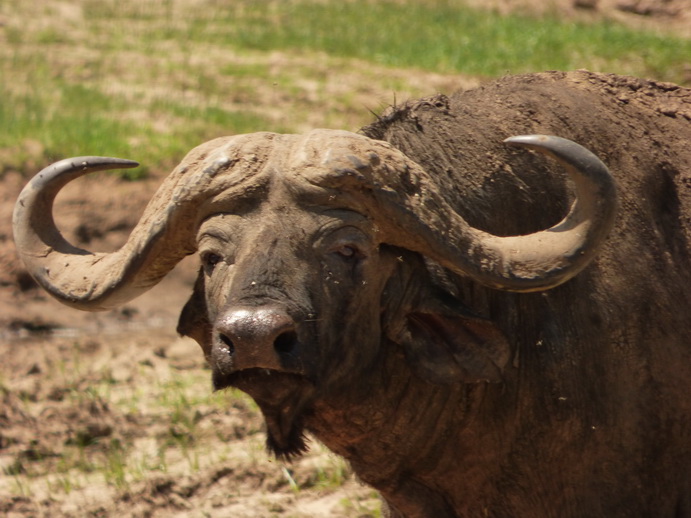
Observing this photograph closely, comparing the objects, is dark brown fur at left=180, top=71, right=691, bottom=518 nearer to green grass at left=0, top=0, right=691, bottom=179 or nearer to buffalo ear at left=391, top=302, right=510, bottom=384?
buffalo ear at left=391, top=302, right=510, bottom=384

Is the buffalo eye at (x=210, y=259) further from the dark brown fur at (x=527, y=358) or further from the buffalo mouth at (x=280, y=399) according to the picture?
the buffalo mouth at (x=280, y=399)

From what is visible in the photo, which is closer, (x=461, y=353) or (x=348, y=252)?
(x=348, y=252)

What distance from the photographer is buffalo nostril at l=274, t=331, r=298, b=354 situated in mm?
3537

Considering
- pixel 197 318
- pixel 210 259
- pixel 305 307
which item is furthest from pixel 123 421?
pixel 305 307

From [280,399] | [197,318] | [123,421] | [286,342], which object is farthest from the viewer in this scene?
[123,421]

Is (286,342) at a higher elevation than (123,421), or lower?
higher

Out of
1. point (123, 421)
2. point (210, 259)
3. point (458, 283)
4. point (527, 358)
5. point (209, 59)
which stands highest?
point (210, 259)

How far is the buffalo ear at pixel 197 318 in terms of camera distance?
421 cm

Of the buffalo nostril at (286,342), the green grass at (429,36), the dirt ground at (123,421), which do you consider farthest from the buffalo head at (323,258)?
the green grass at (429,36)

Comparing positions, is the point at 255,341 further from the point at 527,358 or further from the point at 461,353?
the point at 527,358

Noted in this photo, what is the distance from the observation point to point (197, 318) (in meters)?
4.23

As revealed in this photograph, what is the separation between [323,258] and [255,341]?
0.46 metres

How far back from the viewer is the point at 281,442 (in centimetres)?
390

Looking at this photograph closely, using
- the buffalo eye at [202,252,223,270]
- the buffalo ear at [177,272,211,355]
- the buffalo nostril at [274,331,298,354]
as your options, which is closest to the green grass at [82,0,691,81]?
the buffalo ear at [177,272,211,355]
